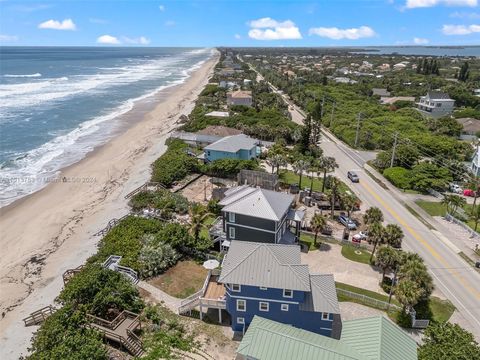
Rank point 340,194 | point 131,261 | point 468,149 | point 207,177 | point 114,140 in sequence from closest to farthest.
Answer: point 131,261 → point 340,194 → point 207,177 → point 468,149 → point 114,140

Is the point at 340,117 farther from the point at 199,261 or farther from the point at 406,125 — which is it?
the point at 199,261

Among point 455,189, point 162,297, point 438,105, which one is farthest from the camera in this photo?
point 438,105

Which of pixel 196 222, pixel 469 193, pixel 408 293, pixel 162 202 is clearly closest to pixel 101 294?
pixel 196 222

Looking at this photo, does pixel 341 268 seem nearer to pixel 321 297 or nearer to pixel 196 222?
pixel 321 297

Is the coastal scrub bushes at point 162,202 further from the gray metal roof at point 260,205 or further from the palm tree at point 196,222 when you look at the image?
the gray metal roof at point 260,205

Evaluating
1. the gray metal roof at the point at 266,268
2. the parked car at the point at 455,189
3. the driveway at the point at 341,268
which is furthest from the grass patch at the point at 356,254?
the parked car at the point at 455,189

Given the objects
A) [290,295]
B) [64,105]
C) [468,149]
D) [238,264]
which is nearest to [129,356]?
[238,264]
